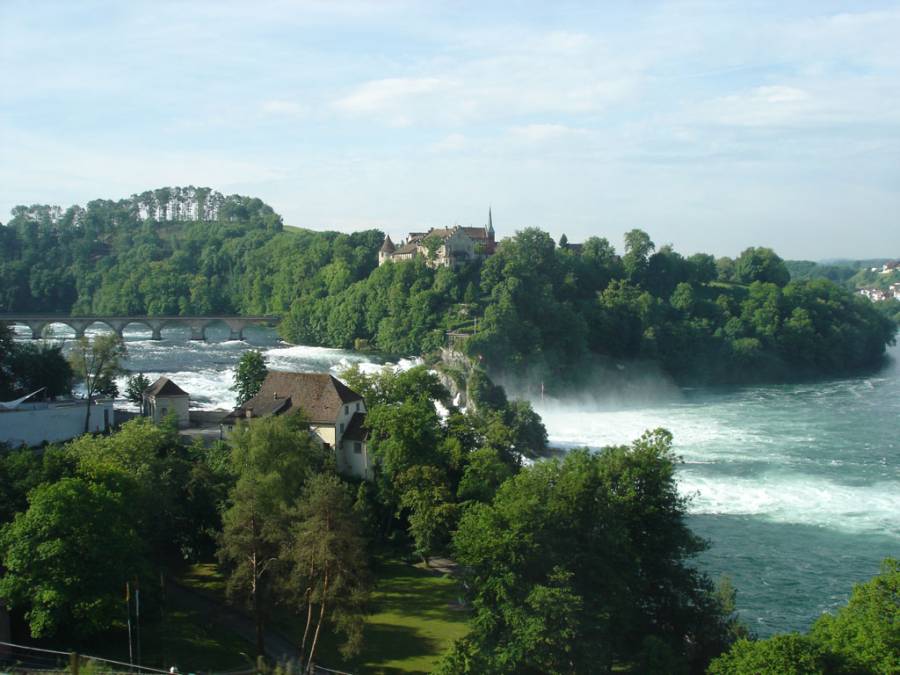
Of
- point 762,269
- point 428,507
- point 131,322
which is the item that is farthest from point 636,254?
point 428,507

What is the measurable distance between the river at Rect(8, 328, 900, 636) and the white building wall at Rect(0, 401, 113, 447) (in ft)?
45.8

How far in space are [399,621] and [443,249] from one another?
2659 inches

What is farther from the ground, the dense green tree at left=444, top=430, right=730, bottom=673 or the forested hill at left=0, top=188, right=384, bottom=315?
the forested hill at left=0, top=188, right=384, bottom=315

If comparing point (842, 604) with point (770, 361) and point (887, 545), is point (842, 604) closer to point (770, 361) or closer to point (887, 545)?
point (887, 545)

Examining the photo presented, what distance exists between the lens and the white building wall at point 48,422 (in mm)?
31188

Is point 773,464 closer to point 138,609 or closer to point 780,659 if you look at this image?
point 780,659

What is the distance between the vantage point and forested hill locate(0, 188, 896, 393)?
246 ft

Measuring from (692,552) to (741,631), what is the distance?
2.31 metres

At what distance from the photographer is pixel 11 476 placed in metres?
22.9

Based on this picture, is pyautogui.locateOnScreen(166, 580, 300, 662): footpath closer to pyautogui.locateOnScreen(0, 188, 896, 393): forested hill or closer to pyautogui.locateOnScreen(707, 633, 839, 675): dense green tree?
pyautogui.locateOnScreen(707, 633, 839, 675): dense green tree

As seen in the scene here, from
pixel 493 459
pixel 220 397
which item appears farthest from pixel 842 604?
pixel 220 397

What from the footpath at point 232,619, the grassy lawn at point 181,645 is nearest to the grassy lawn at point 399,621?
the footpath at point 232,619

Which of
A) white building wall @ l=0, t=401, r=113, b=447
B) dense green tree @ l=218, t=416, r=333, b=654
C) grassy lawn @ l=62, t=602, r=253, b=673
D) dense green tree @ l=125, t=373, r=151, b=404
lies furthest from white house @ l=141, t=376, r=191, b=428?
grassy lawn @ l=62, t=602, r=253, b=673

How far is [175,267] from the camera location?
4963 inches
